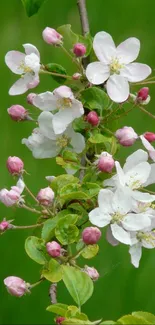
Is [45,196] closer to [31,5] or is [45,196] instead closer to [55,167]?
[31,5]

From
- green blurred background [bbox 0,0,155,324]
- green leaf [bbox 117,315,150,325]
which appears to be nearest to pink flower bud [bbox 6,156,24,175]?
green leaf [bbox 117,315,150,325]

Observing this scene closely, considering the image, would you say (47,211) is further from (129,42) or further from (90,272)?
(129,42)

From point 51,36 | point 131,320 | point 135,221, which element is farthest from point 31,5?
point 131,320

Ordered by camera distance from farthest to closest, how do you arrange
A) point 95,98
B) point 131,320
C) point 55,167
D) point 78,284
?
point 55,167, point 95,98, point 78,284, point 131,320

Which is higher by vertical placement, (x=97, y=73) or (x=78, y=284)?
(x=97, y=73)

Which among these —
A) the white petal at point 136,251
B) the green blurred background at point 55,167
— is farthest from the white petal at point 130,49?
the green blurred background at point 55,167

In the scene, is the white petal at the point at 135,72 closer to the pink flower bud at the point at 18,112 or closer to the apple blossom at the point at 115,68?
the apple blossom at the point at 115,68
